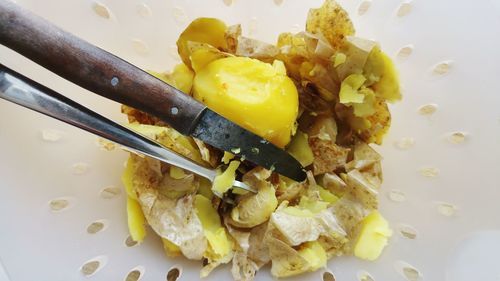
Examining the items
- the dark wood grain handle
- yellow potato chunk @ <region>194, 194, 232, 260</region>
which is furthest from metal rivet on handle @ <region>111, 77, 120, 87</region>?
yellow potato chunk @ <region>194, 194, 232, 260</region>

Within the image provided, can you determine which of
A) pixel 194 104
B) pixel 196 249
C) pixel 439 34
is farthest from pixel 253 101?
pixel 439 34

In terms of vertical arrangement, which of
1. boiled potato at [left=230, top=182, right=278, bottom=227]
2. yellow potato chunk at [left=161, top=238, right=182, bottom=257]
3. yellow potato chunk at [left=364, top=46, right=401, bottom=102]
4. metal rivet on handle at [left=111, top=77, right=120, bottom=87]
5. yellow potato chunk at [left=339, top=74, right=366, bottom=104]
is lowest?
yellow potato chunk at [left=161, top=238, right=182, bottom=257]

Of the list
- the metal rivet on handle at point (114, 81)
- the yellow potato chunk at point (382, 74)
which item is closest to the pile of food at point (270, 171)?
the yellow potato chunk at point (382, 74)

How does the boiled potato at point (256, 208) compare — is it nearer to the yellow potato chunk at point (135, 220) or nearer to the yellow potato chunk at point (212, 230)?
the yellow potato chunk at point (212, 230)

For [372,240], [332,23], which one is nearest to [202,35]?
[332,23]

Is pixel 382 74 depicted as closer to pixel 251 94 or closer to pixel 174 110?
pixel 251 94

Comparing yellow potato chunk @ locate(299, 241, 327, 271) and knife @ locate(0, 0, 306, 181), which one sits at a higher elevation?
knife @ locate(0, 0, 306, 181)

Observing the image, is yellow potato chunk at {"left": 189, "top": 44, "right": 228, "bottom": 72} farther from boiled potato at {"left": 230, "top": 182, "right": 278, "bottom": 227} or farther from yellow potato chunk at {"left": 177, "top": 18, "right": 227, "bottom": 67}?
boiled potato at {"left": 230, "top": 182, "right": 278, "bottom": 227}
